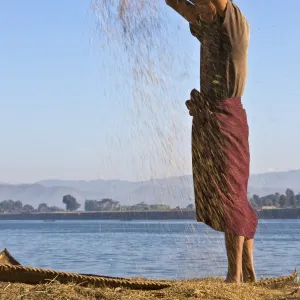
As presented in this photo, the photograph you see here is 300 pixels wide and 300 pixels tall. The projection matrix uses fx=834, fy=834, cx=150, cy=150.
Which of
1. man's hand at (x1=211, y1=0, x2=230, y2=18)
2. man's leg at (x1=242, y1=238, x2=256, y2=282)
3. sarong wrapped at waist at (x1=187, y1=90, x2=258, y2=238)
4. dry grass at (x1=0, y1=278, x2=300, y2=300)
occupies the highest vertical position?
man's hand at (x1=211, y1=0, x2=230, y2=18)

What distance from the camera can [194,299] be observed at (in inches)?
235

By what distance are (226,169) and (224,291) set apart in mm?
1313

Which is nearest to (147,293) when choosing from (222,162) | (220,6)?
(222,162)

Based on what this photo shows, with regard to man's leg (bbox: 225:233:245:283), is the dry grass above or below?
below

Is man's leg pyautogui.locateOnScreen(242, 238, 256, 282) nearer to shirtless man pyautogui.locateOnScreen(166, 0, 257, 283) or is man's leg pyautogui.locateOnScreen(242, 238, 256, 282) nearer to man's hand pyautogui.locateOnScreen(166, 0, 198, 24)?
shirtless man pyautogui.locateOnScreen(166, 0, 257, 283)

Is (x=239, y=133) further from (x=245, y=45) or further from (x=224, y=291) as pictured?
(x=224, y=291)

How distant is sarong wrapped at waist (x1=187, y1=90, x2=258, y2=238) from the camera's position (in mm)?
7273

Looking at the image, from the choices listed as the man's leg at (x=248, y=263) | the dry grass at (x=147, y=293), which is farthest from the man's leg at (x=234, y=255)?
the dry grass at (x=147, y=293)

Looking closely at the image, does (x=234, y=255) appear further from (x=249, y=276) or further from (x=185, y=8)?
(x=185, y=8)

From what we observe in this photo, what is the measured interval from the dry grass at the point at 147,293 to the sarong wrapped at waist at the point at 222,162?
807mm

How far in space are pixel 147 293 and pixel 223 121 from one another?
1812mm

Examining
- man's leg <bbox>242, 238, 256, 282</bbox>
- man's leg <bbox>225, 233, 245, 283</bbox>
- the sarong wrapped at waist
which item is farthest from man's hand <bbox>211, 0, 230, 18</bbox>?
man's leg <bbox>242, 238, 256, 282</bbox>

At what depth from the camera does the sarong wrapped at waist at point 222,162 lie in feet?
23.9

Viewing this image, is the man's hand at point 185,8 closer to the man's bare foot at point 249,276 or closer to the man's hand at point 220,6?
the man's hand at point 220,6
